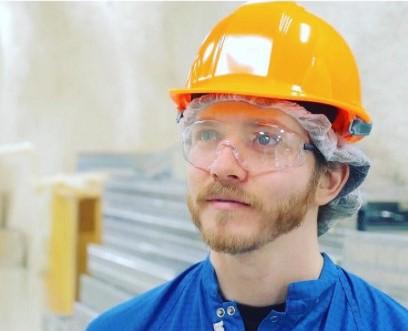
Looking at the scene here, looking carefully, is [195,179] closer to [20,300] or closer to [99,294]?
[99,294]

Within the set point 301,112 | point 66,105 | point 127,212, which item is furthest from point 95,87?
point 301,112

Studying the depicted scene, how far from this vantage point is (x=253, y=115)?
0.98 metres

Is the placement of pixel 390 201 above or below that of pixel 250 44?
below

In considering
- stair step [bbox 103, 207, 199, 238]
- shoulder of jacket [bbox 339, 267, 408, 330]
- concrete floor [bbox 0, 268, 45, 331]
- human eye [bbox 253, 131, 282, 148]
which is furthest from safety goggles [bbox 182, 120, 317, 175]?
concrete floor [bbox 0, 268, 45, 331]

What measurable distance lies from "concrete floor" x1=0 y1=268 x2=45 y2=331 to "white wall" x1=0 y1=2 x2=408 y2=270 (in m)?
0.31

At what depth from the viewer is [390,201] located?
4.72 feet

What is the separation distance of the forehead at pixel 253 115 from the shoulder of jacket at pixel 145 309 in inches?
14.8

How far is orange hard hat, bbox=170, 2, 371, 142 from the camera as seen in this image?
1.00 meters

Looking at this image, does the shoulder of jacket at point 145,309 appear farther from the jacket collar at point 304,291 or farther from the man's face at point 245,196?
the man's face at point 245,196

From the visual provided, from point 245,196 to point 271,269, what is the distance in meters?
0.17

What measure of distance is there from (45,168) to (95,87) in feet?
1.87

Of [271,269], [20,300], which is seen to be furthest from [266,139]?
[20,300]

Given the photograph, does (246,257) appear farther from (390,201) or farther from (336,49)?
(390,201)

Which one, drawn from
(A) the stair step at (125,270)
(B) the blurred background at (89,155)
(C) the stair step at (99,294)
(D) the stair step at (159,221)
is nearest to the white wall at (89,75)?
(B) the blurred background at (89,155)
